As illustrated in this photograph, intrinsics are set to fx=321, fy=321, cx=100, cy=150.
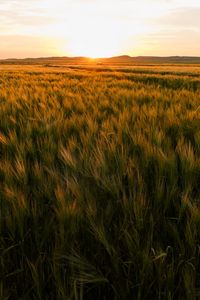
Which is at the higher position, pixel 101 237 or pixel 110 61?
pixel 110 61

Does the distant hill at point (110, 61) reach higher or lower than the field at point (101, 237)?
higher

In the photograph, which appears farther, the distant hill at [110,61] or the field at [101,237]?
the distant hill at [110,61]

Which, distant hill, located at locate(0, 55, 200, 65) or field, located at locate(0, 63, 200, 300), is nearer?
field, located at locate(0, 63, 200, 300)

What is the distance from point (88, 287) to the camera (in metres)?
0.93

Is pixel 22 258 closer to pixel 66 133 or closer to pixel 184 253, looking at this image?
pixel 184 253

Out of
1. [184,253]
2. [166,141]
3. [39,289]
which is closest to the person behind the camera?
[39,289]

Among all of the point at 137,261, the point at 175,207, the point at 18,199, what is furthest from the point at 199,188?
the point at 18,199

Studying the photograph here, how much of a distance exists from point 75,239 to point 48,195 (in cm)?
27

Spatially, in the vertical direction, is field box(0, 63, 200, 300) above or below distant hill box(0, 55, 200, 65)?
below

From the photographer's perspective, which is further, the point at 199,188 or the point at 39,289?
the point at 199,188

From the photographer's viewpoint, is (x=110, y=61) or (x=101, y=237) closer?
(x=101, y=237)

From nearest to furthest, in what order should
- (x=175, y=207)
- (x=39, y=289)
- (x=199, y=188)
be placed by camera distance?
1. (x=39, y=289)
2. (x=175, y=207)
3. (x=199, y=188)

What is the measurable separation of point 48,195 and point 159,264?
1.75 feet

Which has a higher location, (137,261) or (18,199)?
(18,199)
